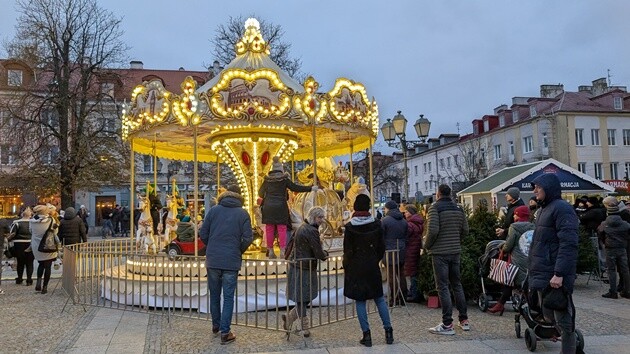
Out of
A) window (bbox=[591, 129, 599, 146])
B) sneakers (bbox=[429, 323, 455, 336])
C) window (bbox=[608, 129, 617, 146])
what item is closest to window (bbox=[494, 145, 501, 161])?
window (bbox=[591, 129, 599, 146])

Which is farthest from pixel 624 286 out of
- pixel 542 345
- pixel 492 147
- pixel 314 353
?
pixel 492 147

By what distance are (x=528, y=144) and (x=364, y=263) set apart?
40.6 m

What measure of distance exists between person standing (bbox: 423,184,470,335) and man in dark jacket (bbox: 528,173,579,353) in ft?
5.46

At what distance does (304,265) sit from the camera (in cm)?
672

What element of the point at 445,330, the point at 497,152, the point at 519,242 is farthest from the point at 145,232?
the point at 497,152

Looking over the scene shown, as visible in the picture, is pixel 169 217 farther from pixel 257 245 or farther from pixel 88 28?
pixel 88 28

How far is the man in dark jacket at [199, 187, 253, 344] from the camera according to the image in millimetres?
6484

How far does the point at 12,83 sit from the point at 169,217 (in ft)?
71.9

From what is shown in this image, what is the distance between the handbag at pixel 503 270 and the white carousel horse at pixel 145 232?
759 cm

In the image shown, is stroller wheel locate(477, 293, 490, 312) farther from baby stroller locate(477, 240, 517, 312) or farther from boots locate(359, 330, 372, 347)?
boots locate(359, 330, 372, 347)

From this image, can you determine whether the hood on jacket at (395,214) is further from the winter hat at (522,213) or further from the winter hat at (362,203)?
the winter hat at (362,203)

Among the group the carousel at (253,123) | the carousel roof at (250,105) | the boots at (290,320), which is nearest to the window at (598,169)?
the carousel at (253,123)

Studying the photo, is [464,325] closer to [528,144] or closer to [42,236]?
[42,236]

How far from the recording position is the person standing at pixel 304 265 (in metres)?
6.65
